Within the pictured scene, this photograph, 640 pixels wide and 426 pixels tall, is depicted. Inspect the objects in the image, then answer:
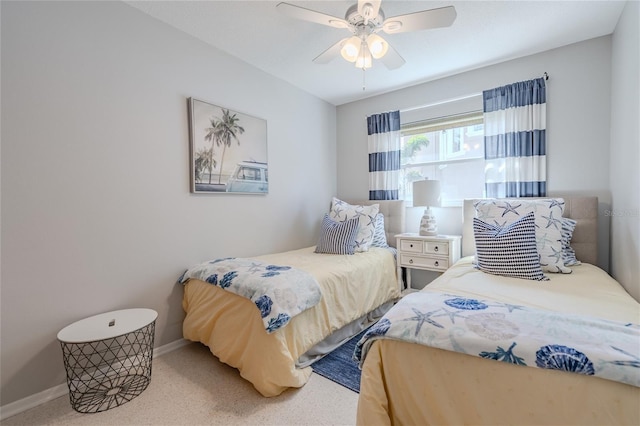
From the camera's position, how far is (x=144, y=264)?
2.03 m

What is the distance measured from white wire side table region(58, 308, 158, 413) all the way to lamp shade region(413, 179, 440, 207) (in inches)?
95.7

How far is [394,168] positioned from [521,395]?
2.71 m

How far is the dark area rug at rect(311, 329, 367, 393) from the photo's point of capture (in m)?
1.74

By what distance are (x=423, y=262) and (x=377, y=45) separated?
192 cm

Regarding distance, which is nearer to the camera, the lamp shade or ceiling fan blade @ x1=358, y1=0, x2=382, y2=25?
ceiling fan blade @ x1=358, y1=0, x2=382, y2=25

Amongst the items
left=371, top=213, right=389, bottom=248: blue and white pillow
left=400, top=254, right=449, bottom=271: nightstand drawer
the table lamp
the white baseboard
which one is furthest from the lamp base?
the white baseboard

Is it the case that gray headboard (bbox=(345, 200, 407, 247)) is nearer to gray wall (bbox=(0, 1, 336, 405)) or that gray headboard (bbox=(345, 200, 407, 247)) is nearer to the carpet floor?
gray wall (bbox=(0, 1, 336, 405))

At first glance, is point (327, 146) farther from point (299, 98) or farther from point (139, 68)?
point (139, 68)

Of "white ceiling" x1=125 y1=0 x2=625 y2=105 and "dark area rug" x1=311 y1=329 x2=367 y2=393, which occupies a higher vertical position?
"white ceiling" x1=125 y1=0 x2=625 y2=105

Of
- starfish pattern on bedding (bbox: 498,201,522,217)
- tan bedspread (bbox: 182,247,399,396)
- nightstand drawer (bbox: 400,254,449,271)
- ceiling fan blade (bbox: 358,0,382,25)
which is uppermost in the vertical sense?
ceiling fan blade (bbox: 358,0,382,25)

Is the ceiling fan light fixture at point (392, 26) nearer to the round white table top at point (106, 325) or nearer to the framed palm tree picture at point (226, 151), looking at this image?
the framed palm tree picture at point (226, 151)

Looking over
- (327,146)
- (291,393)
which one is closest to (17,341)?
(291,393)

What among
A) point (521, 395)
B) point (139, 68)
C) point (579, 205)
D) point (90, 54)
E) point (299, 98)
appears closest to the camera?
point (521, 395)

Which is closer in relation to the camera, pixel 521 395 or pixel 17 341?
pixel 521 395
